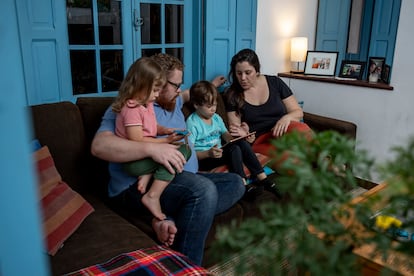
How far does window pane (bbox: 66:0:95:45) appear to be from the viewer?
226 centimetres

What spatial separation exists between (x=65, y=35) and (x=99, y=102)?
49 centimetres

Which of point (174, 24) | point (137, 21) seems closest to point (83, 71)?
point (137, 21)

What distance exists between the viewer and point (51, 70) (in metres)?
2.19

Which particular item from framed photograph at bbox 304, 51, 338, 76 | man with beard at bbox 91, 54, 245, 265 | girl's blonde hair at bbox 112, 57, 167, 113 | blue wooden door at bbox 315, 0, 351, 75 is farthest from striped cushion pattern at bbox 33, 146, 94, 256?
blue wooden door at bbox 315, 0, 351, 75

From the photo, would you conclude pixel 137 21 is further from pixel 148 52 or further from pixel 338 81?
pixel 338 81

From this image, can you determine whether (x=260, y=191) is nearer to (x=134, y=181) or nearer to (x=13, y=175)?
(x=134, y=181)

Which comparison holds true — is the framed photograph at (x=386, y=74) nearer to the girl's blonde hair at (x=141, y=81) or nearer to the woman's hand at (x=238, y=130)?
the woman's hand at (x=238, y=130)

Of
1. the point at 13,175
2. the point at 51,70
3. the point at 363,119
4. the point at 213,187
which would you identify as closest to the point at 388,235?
the point at 13,175

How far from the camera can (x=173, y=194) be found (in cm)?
176

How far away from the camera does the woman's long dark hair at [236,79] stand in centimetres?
252

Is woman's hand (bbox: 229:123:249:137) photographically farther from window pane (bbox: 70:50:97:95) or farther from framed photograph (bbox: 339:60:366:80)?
framed photograph (bbox: 339:60:366:80)

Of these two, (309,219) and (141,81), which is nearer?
(309,219)

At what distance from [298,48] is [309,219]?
3.13 metres

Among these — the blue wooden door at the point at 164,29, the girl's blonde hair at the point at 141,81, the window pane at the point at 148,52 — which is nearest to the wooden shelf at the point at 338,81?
the blue wooden door at the point at 164,29
